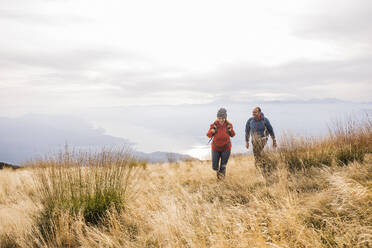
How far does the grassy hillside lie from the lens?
7.55 ft

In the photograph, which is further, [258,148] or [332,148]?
[258,148]

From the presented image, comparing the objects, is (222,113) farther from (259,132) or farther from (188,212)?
(188,212)

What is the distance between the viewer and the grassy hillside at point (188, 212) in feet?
7.55

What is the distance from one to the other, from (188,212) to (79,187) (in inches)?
74.5

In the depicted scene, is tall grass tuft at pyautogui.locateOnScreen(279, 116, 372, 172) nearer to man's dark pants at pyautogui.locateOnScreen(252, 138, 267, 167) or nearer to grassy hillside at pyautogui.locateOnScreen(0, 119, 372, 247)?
grassy hillside at pyautogui.locateOnScreen(0, 119, 372, 247)

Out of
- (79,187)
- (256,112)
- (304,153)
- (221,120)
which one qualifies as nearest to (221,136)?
(221,120)

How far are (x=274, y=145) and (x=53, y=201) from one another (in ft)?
17.4

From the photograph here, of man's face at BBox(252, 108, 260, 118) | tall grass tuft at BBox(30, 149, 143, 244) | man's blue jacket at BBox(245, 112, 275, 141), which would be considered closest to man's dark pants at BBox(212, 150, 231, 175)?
man's blue jacket at BBox(245, 112, 275, 141)

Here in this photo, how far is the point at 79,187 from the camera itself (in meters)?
3.57

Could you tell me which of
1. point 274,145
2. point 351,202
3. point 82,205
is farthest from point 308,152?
point 82,205

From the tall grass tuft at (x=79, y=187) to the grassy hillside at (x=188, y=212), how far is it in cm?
2

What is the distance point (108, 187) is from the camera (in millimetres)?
3748

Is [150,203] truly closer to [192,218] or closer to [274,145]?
[192,218]

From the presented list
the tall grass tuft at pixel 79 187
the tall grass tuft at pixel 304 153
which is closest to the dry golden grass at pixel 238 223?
the tall grass tuft at pixel 79 187
